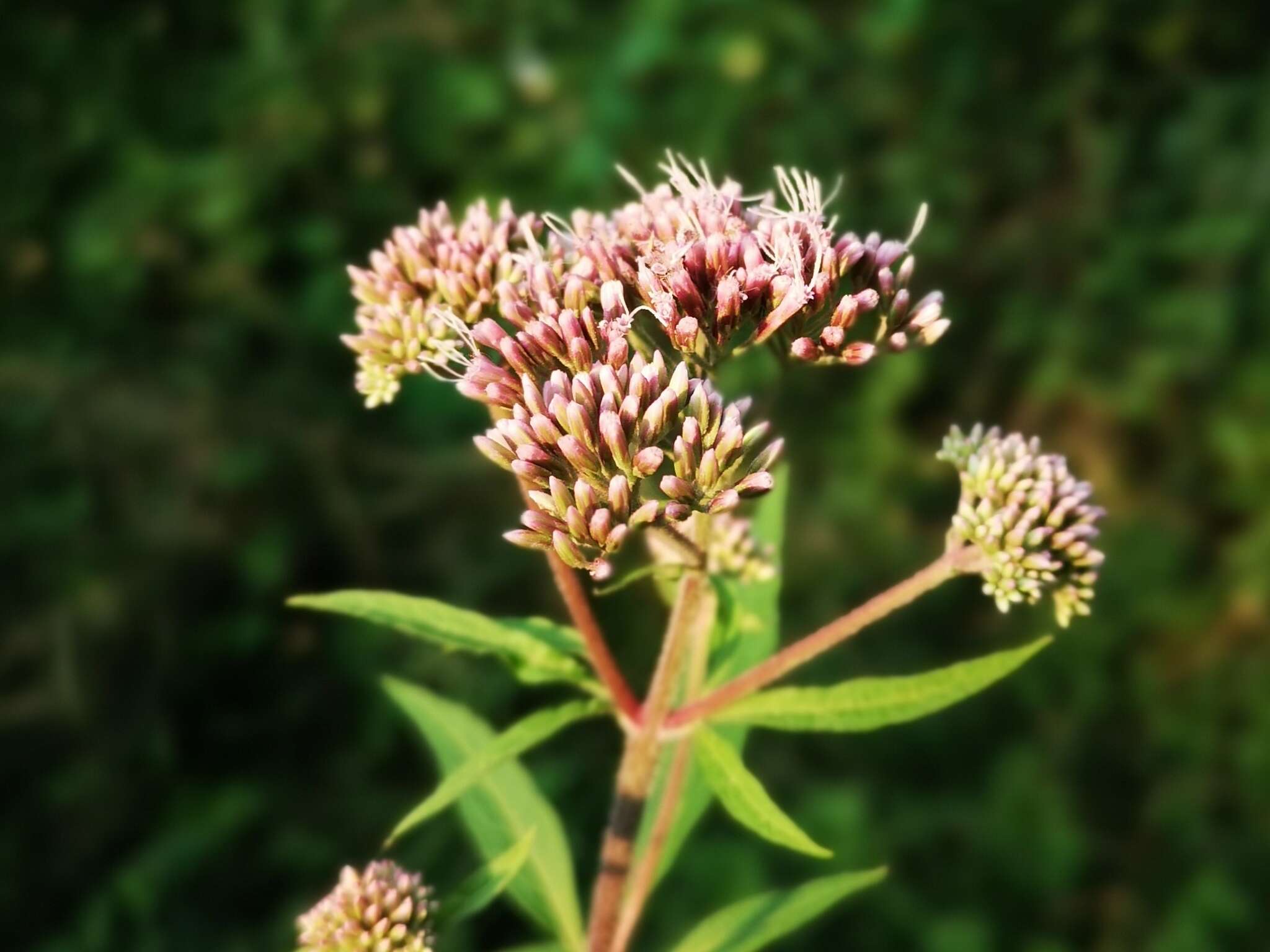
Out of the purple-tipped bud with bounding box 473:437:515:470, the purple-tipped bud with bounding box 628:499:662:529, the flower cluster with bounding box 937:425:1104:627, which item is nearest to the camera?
the purple-tipped bud with bounding box 628:499:662:529

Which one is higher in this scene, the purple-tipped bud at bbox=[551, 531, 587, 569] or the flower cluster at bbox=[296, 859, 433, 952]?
the purple-tipped bud at bbox=[551, 531, 587, 569]

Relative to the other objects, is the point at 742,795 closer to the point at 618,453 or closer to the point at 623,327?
the point at 618,453

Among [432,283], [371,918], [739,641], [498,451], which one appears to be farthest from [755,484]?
[371,918]

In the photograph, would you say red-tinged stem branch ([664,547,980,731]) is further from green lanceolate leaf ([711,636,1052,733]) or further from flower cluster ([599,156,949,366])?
flower cluster ([599,156,949,366])

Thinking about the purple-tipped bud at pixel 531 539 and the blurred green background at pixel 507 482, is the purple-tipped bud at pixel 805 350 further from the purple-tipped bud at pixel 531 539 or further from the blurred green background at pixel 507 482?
the blurred green background at pixel 507 482

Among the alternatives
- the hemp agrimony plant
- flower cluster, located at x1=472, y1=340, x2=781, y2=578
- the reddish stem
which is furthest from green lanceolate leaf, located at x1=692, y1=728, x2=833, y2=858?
flower cluster, located at x1=472, y1=340, x2=781, y2=578

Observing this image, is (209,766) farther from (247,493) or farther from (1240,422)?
(1240,422)

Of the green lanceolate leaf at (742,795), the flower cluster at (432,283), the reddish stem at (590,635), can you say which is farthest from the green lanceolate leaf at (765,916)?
the flower cluster at (432,283)
